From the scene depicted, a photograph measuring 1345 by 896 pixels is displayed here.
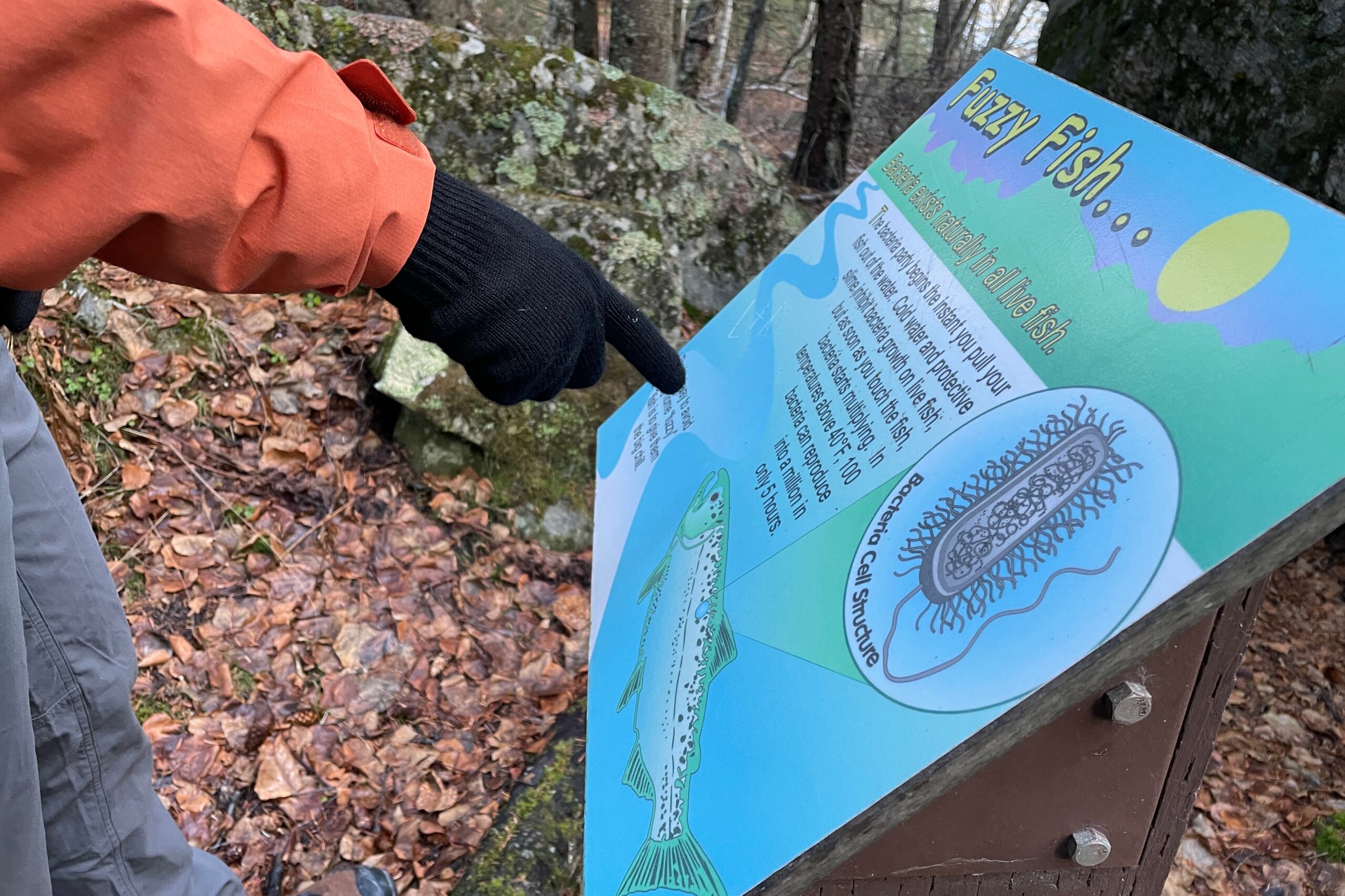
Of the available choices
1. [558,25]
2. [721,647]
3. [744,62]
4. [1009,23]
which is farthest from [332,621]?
[1009,23]

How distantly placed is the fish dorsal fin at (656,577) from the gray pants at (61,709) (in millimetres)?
962

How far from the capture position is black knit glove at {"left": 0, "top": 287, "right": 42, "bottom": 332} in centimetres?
125

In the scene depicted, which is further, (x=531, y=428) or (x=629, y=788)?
(x=531, y=428)

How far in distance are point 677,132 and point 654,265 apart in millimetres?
1025

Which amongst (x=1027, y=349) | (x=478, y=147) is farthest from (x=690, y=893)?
(x=478, y=147)

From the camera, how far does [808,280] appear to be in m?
1.84

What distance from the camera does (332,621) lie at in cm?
283

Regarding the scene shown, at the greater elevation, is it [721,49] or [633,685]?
[633,685]

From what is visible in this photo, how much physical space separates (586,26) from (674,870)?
19.9ft

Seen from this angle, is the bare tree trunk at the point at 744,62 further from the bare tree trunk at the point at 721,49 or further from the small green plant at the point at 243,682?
the small green plant at the point at 243,682

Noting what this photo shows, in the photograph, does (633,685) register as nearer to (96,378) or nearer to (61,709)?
(61,709)

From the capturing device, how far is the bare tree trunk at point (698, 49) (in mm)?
6305

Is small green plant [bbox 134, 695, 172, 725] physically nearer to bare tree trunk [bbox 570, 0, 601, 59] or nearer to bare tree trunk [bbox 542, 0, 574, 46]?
bare tree trunk [bbox 570, 0, 601, 59]

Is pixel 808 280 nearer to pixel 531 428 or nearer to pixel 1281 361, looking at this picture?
pixel 1281 361
